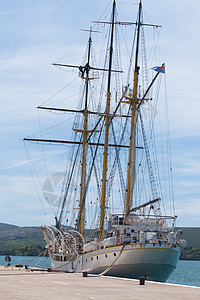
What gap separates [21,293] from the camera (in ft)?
80.5

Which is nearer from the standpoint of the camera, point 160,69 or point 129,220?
point 129,220

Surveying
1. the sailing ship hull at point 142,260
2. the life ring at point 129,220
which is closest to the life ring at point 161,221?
the life ring at point 129,220

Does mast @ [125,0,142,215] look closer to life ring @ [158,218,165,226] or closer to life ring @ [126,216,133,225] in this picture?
life ring @ [126,216,133,225]

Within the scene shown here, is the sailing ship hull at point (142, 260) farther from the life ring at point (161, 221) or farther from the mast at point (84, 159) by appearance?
the mast at point (84, 159)

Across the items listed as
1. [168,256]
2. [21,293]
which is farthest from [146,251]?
[21,293]

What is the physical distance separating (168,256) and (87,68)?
45174 mm

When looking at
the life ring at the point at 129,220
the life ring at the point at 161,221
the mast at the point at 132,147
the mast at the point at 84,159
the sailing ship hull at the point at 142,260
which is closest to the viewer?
the sailing ship hull at the point at 142,260

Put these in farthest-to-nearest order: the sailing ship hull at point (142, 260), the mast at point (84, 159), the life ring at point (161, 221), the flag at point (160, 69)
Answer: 1. the mast at point (84, 159)
2. the flag at point (160, 69)
3. the life ring at point (161, 221)
4. the sailing ship hull at point (142, 260)

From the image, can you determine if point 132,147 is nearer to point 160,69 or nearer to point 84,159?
point 160,69

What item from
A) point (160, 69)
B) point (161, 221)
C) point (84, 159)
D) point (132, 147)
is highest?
point (160, 69)

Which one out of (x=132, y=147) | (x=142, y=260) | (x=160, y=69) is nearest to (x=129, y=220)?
(x=142, y=260)

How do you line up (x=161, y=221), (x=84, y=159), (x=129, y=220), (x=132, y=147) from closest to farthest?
1. (x=161, y=221)
2. (x=129, y=220)
3. (x=132, y=147)
4. (x=84, y=159)

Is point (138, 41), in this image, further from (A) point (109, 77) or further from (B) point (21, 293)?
(B) point (21, 293)

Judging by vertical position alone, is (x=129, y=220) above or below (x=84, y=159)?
below
